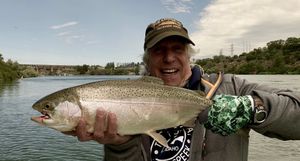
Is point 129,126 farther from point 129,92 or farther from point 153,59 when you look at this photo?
point 153,59

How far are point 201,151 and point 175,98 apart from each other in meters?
0.63

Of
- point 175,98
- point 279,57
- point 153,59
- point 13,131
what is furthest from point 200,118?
point 279,57

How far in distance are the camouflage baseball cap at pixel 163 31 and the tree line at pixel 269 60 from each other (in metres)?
104

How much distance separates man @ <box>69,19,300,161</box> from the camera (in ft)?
9.71

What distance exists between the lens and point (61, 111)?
337 cm

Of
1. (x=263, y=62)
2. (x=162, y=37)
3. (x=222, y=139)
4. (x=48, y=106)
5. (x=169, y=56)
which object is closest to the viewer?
(x=48, y=106)

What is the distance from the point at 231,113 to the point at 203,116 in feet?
1.14

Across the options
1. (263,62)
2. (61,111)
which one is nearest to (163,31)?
(61,111)

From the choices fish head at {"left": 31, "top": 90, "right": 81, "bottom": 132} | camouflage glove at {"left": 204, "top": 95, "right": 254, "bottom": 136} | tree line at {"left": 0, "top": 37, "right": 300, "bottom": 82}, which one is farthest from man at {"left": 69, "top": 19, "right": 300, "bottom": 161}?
tree line at {"left": 0, "top": 37, "right": 300, "bottom": 82}

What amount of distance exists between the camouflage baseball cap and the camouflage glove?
129cm

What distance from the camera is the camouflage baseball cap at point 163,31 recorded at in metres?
4.05

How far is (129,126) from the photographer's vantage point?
3.34 metres

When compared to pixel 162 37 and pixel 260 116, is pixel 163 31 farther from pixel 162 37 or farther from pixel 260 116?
pixel 260 116

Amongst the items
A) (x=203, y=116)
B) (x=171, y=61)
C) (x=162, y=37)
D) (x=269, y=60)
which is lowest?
(x=203, y=116)
